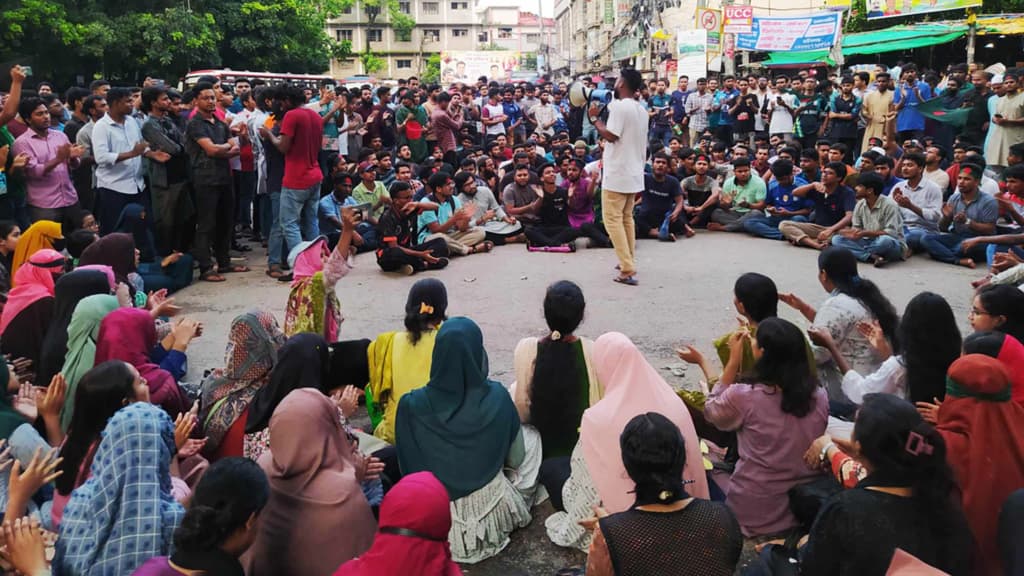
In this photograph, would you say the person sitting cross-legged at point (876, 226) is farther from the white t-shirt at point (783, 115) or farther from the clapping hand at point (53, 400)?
the clapping hand at point (53, 400)

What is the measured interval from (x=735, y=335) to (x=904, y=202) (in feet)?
17.3

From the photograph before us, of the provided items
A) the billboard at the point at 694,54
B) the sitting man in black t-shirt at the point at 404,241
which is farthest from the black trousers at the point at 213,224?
the billboard at the point at 694,54

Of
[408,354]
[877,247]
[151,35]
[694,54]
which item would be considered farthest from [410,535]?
[151,35]

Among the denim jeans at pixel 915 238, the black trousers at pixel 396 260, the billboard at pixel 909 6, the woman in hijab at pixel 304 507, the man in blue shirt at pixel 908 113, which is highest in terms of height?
the billboard at pixel 909 6

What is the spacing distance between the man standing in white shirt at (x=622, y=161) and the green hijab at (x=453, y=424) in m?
3.82

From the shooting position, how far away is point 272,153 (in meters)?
7.57

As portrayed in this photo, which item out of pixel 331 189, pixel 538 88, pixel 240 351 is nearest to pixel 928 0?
pixel 538 88

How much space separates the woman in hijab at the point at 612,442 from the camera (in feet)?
10.2

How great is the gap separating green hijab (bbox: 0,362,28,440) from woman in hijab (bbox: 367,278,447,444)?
5.11ft

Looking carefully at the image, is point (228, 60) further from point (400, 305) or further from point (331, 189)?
point (400, 305)

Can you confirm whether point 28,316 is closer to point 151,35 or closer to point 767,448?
point 767,448

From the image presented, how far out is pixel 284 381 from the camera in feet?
11.3

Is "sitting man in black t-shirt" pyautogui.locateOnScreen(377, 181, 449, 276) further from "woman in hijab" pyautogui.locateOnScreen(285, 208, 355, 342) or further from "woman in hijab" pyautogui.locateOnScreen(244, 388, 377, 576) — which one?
"woman in hijab" pyautogui.locateOnScreen(244, 388, 377, 576)

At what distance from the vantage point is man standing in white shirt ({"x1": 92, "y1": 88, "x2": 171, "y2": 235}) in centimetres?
675
